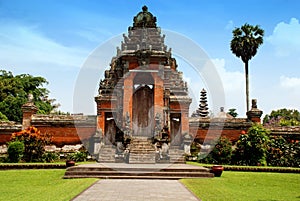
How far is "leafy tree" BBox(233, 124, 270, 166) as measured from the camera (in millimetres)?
18500

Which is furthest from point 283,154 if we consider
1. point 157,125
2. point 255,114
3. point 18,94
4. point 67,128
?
point 18,94

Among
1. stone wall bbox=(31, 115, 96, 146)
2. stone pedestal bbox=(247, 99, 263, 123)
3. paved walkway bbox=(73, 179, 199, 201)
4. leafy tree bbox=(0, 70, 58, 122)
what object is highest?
leafy tree bbox=(0, 70, 58, 122)

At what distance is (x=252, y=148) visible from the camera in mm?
18641

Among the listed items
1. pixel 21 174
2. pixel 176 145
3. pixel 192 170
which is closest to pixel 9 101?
pixel 176 145

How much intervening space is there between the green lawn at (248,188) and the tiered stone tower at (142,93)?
642 centimetres

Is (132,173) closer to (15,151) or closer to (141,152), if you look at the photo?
(141,152)

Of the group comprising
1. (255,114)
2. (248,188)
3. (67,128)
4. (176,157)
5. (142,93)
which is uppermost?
(142,93)

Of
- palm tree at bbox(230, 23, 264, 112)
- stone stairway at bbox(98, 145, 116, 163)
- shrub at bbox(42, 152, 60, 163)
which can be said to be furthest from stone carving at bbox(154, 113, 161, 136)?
palm tree at bbox(230, 23, 264, 112)

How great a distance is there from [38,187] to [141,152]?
24.6 feet

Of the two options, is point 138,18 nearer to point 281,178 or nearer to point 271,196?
point 281,178

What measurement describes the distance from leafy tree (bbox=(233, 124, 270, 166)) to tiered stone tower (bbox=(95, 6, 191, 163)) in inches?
155

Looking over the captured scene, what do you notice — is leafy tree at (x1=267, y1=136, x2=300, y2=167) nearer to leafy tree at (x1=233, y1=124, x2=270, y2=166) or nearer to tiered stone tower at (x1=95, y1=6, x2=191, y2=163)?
leafy tree at (x1=233, y1=124, x2=270, y2=166)

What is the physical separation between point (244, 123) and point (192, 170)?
32.0 feet

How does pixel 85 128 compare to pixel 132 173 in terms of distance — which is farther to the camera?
pixel 85 128
